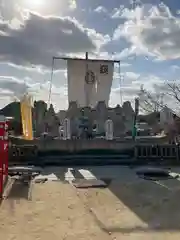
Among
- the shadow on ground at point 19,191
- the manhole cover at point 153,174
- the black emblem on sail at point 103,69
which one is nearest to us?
the shadow on ground at point 19,191

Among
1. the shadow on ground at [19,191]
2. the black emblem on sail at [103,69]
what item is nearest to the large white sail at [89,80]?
the black emblem on sail at [103,69]

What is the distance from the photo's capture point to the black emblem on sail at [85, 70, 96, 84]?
23797 mm

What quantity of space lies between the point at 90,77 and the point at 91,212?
19.5 metres

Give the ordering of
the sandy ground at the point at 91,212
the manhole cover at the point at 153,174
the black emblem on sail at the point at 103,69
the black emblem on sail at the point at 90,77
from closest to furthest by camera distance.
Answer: the sandy ground at the point at 91,212, the manhole cover at the point at 153,174, the black emblem on sail at the point at 90,77, the black emblem on sail at the point at 103,69

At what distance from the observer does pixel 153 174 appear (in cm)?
869

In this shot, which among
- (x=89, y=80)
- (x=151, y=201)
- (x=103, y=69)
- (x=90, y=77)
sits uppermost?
(x=103, y=69)

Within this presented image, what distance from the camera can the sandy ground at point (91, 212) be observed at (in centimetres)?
405

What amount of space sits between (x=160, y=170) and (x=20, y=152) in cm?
420

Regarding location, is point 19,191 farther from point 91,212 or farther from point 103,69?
point 103,69

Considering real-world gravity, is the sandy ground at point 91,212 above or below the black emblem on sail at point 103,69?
below

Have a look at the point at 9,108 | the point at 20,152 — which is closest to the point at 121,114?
the point at 20,152

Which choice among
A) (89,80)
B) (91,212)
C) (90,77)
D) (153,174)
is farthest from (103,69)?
(91,212)

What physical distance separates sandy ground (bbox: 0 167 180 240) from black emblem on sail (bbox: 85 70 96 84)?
16924 millimetres

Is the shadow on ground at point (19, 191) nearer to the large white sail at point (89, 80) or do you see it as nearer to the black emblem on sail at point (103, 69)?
the large white sail at point (89, 80)
